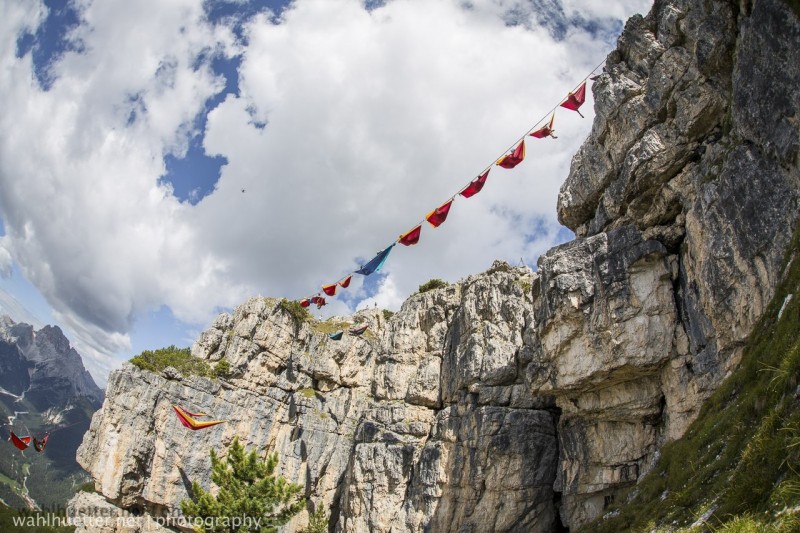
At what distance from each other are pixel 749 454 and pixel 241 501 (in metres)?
25.5

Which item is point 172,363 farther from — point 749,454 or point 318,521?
point 749,454

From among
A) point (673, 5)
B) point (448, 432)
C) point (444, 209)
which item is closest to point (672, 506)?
point (444, 209)

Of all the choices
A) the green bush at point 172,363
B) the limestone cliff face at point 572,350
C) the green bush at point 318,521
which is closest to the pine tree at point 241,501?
the limestone cliff face at point 572,350

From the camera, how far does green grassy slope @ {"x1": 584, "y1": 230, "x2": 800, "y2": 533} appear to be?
767 centimetres

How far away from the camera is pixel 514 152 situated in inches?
1227

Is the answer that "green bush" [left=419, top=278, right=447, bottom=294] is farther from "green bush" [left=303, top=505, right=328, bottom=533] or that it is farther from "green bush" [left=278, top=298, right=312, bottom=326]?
"green bush" [left=303, top=505, right=328, bottom=533]

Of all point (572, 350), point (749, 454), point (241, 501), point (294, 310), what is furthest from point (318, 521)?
point (749, 454)

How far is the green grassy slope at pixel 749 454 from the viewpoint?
25.2 feet

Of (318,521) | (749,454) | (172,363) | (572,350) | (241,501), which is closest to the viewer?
(749,454)

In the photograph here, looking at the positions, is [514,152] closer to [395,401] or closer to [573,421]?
[573,421]

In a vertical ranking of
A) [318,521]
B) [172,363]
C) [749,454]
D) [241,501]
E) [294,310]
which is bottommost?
[318,521]

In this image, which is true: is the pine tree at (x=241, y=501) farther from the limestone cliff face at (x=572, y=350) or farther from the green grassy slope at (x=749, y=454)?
the green grassy slope at (x=749, y=454)

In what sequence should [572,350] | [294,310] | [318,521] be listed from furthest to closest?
[294,310] → [318,521] → [572,350]

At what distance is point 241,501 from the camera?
27.2 meters
